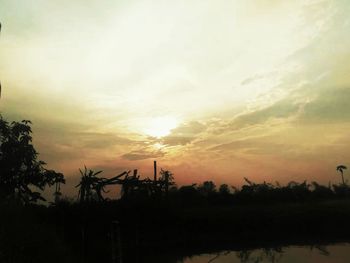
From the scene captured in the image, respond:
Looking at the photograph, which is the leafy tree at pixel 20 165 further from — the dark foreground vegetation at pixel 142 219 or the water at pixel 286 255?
the water at pixel 286 255

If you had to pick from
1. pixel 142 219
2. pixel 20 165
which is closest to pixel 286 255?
pixel 142 219

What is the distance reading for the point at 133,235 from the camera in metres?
24.0

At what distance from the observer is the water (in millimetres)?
20469

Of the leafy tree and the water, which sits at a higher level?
the leafy tree

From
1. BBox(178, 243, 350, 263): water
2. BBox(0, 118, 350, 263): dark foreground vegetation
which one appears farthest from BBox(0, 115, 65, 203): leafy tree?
BBox(178, 243, 350, 263): water

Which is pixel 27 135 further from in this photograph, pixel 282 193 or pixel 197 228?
pixel 282 193

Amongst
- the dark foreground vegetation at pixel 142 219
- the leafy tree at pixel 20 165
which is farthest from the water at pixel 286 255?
the leafy tree at pixel 20 165

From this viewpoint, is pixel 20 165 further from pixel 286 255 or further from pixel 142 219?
pixel 286 255

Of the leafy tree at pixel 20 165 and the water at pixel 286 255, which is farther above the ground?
the leafy tree at pixel 20 165

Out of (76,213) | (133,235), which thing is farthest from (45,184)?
(133,235)

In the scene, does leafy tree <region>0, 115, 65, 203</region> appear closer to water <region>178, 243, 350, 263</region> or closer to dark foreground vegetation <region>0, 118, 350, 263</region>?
dark foreground vegetation <region>0, 118, 350, 263</region>

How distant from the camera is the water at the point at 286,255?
20.5 meters

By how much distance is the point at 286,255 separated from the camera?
22.0 m

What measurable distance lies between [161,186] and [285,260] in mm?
9868
